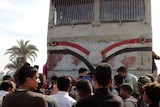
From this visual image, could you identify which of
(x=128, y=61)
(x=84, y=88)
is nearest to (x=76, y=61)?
(x=128, y=61)

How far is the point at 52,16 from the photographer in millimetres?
8062

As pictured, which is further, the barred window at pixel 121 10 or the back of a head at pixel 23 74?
the barred window at pixel 121 10

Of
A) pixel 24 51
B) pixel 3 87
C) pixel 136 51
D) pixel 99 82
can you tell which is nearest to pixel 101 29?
pixel 136 51

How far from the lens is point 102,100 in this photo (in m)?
2.91

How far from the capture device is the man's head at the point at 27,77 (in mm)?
3322

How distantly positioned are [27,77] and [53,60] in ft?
14.8

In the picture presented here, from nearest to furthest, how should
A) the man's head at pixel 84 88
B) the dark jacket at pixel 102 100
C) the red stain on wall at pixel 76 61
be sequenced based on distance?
the dark jacket at pixel 102 100 < the man's head at pixel 84 88 < the red stain on wall at pixel 76 61

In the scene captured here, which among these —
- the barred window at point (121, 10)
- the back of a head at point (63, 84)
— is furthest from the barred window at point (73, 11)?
the back of a head at point (63, 84)

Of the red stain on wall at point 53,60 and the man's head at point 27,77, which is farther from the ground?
the red stain on wall at point 53,60

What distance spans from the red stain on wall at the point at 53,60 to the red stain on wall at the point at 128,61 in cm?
164

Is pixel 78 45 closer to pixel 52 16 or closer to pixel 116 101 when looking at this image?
pixel 52 16

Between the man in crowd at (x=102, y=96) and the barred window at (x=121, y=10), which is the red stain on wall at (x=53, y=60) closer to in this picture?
the barred window at (x=121, y=10)

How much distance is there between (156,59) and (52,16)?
113 inches

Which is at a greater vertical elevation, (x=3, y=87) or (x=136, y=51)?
(x=136, y=51)
